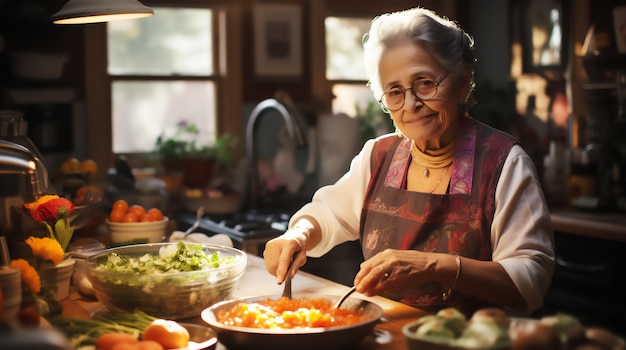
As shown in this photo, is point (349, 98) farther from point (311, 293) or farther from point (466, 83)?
point (311, 293)

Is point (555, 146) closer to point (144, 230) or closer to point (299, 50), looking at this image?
point (299, 50)

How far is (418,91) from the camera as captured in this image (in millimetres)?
2121

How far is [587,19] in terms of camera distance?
423cm

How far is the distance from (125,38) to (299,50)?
3.84 ft

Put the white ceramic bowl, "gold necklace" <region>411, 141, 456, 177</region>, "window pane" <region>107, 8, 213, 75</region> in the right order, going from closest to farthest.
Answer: "gold necklace" <region>411, 141, 456, 177</region>, the white ceramic bowl, "window pane" <region>107, 8, 213, 75</region>

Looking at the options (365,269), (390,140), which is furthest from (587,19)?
(365,269)

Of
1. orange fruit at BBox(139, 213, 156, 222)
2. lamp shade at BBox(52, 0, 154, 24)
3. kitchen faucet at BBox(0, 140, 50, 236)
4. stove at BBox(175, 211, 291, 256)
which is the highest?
lamp shade at BBox(52, 0, 154, 24)

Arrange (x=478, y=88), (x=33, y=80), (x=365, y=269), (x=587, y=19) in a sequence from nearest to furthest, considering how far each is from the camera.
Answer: (x=365, y=269), (x=587, y=19), (x=33, y=80), (x=478, y=88)

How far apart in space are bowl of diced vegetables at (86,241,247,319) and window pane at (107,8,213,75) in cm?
320

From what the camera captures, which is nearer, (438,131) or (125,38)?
(438,131)

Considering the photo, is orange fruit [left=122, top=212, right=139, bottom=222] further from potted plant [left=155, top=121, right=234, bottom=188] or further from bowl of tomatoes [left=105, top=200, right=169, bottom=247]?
potted plant [left=155, top=121, right=234, bottom=188]

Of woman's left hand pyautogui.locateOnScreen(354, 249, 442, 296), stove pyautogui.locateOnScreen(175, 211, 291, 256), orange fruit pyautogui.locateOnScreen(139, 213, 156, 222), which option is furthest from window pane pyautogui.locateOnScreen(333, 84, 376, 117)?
woman's left hand pyautogui.locateOnScreen(354, 249, 442, 296)

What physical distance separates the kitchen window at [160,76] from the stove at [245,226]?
98 cm

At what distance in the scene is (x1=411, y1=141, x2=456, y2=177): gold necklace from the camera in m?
2.21
